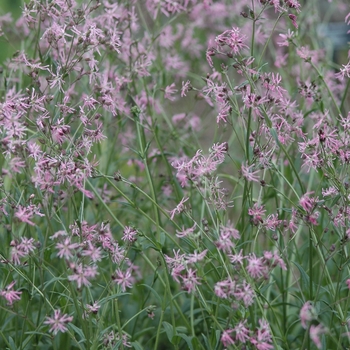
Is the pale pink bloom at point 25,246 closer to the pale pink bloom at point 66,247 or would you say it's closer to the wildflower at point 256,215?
the pale pink bloom at point 66,247

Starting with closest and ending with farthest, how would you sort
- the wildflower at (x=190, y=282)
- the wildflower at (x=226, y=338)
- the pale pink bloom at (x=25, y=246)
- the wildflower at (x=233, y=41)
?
the wildflower at (x=226, y=338) → the wildflower at (x=190, y=282) → the pale pink bloom at (x=25, y=246) → the wildflower at (x=233, y=41)

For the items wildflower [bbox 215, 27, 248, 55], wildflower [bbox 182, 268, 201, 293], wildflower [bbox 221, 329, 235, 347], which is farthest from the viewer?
wildflower [bbox 215, 27, 248, 55]

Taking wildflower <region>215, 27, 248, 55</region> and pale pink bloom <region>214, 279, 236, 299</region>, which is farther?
wildflower <region>215, 27, 248, 55</region>

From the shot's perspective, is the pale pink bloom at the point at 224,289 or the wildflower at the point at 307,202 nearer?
the pale pink bloom at the point at 224,289

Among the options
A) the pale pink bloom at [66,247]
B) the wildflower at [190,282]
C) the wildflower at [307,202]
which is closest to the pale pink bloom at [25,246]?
the pale pink bloom at [66,247]

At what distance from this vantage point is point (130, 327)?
9.42 feet

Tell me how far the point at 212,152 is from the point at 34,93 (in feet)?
2.46

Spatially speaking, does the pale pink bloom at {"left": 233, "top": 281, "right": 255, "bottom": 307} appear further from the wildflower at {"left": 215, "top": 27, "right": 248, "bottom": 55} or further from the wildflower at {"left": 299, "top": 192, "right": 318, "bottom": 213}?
the wildflower at {"left": 215, "top": 27, "right": 248, "bottom": 55}

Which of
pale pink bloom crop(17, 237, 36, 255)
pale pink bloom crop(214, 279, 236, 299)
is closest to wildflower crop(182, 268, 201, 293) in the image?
pale pink bloom crop(214, 279, 236, 299)

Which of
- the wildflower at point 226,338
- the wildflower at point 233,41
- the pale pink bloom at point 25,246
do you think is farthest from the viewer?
the wildflower at point 233,41

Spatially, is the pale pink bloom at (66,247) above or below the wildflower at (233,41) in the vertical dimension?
below

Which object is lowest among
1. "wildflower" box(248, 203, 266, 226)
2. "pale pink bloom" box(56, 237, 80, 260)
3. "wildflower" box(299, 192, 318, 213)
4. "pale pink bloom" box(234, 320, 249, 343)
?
"pale pink bloom" box(234, 320, 249, 343)

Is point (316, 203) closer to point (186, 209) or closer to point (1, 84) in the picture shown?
point (186, 209)

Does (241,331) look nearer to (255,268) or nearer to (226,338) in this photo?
(226,338)
